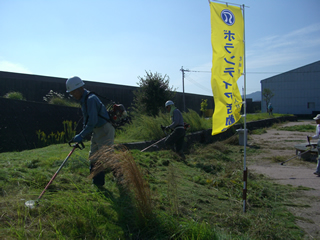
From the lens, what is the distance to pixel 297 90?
153ft

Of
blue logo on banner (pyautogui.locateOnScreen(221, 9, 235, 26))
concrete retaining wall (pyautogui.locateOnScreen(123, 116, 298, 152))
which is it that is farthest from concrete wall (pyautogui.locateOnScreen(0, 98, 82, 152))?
blue logo on banner (pyautogui.locateOnScreen(221, 9, 235, 26))

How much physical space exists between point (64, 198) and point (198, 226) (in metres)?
1.73

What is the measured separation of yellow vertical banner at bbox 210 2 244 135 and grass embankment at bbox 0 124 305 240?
1.36 meters

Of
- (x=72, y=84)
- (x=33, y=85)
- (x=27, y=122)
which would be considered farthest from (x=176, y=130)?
(x=33, y=85)

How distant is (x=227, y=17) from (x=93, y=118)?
9.49 feet

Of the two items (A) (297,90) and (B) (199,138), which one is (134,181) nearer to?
(B) (199,138)

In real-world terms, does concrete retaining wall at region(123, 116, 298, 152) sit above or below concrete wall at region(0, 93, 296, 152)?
below

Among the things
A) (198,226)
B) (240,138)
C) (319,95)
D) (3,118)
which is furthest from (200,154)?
(319,95)

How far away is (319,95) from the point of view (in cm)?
4500

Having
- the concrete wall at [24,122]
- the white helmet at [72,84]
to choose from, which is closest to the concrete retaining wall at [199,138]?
the concrete wall at [24,122]

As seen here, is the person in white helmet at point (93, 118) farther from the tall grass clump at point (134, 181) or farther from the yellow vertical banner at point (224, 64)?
the yellow vertical banner at point (224, 64)

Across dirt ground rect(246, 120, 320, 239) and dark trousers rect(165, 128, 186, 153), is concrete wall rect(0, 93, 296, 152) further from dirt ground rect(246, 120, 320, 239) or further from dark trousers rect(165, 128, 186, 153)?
dirt ground rect(246, 120, 320, 239)

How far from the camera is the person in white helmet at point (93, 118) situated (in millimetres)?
4246

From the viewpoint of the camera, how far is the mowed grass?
3.05 meters
